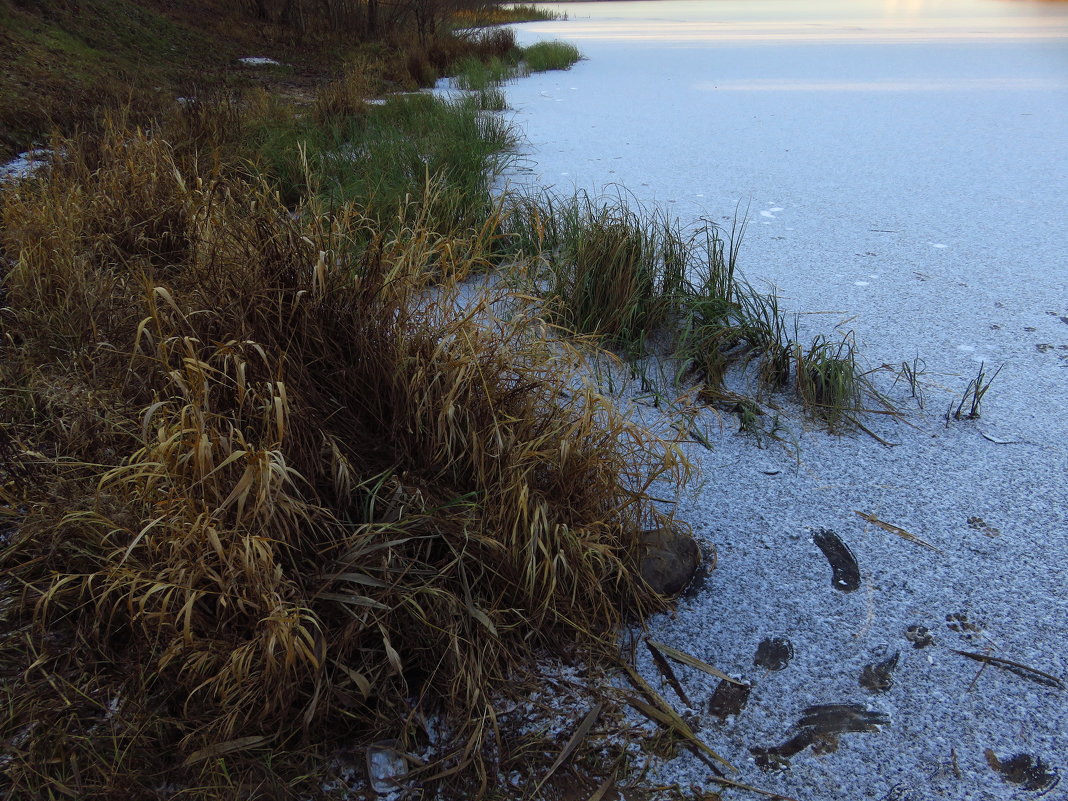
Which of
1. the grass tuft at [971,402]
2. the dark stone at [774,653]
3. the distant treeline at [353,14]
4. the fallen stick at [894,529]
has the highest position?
the distant treeline at [353,14]

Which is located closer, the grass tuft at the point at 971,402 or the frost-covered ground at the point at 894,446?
the frost-covered ground at the point at 894,446

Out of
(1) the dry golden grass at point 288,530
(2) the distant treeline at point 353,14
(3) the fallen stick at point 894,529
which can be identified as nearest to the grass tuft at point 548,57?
(2) the distant treeline at point 353,14

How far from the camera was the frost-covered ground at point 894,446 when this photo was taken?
93 centimetres

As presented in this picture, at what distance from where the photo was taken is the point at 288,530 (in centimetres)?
91

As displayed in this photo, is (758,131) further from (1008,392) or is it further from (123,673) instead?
(123,673)

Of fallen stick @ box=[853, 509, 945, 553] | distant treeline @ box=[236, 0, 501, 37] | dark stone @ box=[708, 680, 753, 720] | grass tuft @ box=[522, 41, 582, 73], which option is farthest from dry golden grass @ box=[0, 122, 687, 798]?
distant treeline @ box=[236, 0, 501, 37]

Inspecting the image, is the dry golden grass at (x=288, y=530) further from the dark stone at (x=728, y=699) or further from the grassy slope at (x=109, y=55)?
the grassy slope at (x=109, y=55)

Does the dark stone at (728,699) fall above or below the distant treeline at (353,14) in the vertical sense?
below

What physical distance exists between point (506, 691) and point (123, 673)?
446 millimetres

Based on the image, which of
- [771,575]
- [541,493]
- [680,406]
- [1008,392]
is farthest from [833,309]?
[541,493]

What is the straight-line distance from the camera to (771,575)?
1.14m

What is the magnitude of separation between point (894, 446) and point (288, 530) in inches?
42.4

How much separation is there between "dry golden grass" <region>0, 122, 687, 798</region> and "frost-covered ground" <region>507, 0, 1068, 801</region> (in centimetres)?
20

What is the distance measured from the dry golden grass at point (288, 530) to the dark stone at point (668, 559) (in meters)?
0.03
